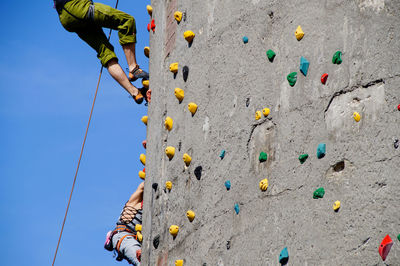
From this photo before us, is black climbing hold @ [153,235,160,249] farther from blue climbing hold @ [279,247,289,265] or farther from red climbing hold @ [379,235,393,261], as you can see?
red climbing hold @ [379,235,393,261]

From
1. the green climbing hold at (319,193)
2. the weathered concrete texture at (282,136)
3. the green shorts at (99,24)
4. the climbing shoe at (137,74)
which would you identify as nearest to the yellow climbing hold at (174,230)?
the weathered concrete texture at (282,136)

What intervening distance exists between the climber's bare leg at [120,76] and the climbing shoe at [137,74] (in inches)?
2.0

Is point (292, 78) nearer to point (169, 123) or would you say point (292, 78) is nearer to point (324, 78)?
point (324, 78)

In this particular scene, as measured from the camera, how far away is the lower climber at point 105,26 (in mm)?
7309

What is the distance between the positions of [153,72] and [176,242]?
161cm

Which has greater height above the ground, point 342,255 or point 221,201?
point 221,201

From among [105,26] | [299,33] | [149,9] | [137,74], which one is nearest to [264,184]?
[299,33]

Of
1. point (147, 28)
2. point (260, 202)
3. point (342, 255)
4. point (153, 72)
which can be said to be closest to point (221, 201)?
point (260, 202)

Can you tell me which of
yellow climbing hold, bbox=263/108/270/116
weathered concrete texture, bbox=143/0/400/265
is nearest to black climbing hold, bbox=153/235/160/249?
weathered concrete texture, bbox=143/0/400/265

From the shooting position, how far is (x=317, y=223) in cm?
412

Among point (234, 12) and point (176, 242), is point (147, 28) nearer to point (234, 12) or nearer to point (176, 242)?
point (234, 12)

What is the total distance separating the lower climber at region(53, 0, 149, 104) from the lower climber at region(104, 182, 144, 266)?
3.24 ft

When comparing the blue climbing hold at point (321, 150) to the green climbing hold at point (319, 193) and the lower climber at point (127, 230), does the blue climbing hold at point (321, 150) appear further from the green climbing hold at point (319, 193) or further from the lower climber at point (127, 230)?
the lower climber at point (127, 230)

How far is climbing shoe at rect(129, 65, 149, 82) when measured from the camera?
722 cm
